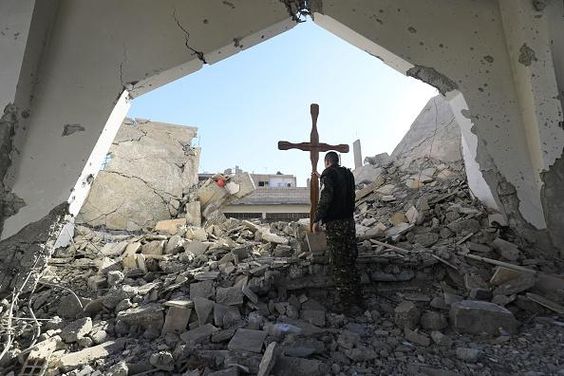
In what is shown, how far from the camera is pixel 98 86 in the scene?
328 centimetres

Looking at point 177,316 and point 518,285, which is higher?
point 518,285

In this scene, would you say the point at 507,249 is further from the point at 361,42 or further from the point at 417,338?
the point at 361,42

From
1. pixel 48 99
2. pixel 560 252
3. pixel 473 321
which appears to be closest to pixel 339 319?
pixel 473 321

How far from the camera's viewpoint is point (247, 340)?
2.31 meters

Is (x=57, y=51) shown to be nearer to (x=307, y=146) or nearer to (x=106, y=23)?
(x=106, y=23)

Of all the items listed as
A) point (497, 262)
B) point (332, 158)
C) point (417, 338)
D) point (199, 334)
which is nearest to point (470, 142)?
point (497, 262)

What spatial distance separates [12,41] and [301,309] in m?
3.77

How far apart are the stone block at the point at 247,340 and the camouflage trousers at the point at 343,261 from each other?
0.92 m

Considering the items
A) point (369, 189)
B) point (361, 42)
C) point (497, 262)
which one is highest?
point (361, 42)

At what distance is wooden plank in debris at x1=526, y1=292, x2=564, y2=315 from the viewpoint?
2.63 meters

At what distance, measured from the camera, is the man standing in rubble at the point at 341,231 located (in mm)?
2941

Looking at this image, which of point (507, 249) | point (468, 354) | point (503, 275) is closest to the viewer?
point (468, 354)

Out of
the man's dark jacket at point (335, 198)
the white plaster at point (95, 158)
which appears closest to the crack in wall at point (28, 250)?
the white plaster at point (95, 158)

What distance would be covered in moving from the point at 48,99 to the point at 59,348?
7.83 feet
